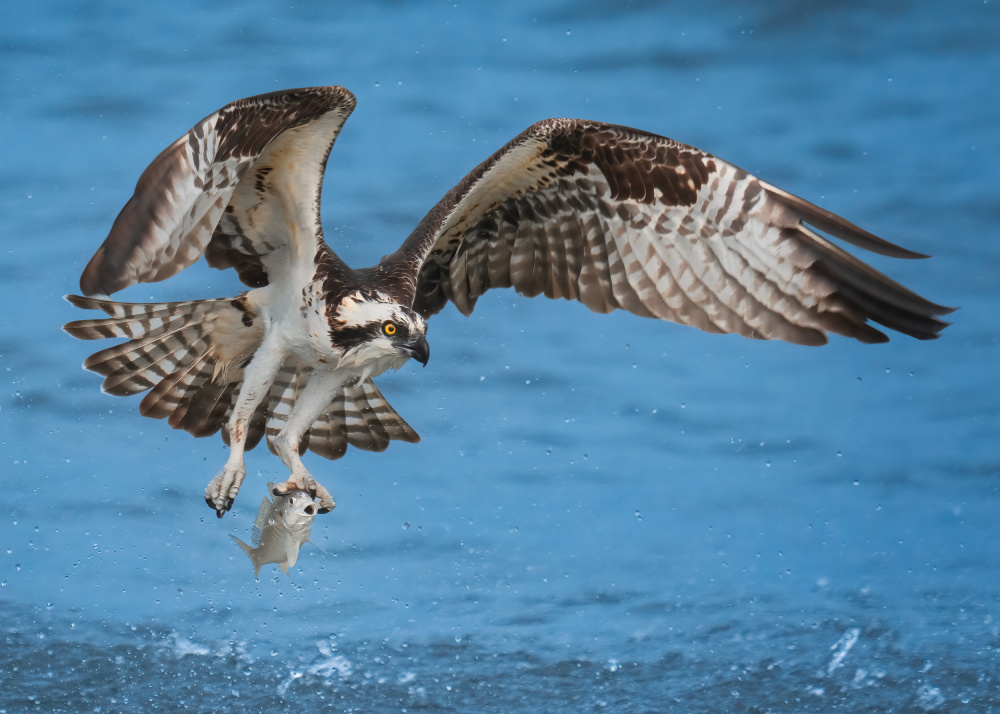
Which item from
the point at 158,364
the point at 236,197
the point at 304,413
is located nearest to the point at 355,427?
the point at 304,413

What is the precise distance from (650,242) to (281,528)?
8.90 ft

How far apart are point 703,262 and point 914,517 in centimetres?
1318

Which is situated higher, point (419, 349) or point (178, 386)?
point (419, 349)

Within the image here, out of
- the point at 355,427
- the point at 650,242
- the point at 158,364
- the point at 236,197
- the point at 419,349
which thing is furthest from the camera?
the point at 355,427

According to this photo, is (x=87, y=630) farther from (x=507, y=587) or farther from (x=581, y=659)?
(x=581, y=659)

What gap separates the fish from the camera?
5434mm

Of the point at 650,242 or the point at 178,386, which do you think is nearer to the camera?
the point at 650,242

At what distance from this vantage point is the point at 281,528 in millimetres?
5480

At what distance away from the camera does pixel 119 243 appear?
13.4 ft

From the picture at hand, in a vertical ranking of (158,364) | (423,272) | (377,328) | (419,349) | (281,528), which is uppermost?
(423,272)

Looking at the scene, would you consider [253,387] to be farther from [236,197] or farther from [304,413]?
[236,197]

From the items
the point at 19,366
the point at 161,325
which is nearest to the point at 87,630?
the point at 19,366

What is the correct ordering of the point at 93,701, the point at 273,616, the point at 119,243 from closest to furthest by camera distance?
the point at 119,243
the point at 93,701
the point at 273,616

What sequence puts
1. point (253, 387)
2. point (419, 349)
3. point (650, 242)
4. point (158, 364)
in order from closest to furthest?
1. point (419, 349)
2. point (253, 387)
3. point (650, 242)
4. point (158, 364)
